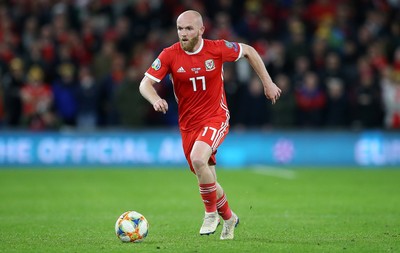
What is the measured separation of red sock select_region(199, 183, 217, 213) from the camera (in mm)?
9648

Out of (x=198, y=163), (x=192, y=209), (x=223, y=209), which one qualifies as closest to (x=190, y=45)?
(x=198, y=163)

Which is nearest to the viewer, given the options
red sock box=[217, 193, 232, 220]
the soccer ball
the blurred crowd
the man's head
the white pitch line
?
the soccer ball

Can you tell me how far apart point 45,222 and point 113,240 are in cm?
250

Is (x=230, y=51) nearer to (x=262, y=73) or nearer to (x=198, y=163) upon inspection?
(x=262, y=73)

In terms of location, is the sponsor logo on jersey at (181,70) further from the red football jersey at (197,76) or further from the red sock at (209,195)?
the red sock at (209,195)

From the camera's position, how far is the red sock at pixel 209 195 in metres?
9.65

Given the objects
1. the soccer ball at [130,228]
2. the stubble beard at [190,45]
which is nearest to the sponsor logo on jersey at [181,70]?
the stubble beard at [190,45]

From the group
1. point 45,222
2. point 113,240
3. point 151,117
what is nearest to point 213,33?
point 151,117

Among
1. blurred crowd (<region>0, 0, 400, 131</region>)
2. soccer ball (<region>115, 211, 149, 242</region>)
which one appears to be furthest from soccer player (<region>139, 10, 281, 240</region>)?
blurred crowd (<region>0, 0, 400, 131</region>)

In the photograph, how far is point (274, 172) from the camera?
21.1 meters

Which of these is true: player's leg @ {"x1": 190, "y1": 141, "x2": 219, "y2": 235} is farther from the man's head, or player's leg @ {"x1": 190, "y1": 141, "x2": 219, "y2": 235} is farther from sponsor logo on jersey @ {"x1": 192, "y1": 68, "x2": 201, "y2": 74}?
the man's head

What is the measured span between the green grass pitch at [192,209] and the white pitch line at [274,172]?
25 millimetres

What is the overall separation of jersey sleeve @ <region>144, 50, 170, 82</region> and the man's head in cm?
26

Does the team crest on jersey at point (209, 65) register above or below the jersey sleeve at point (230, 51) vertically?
below
